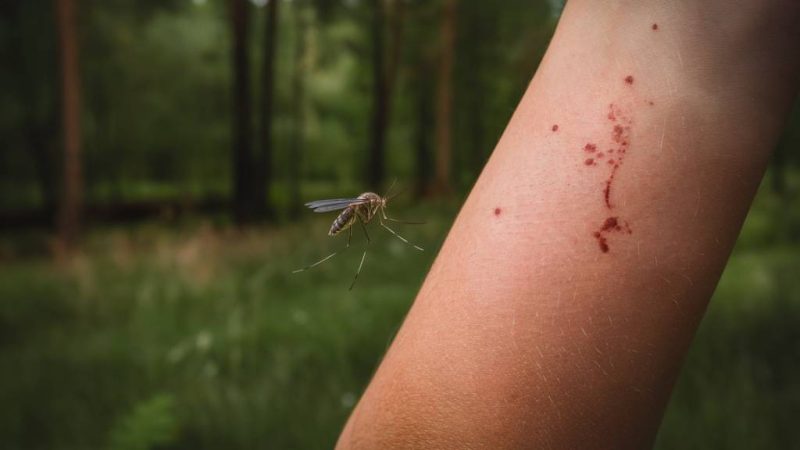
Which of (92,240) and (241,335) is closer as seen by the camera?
(241,335)

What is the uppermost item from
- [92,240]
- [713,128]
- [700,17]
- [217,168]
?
[700,17]

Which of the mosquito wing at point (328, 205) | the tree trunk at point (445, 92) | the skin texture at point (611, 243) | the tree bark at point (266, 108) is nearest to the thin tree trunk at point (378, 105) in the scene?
the tree trunk at point (445, 92)

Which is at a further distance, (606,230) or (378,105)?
(378,105)

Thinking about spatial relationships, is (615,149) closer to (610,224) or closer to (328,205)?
(610,224)

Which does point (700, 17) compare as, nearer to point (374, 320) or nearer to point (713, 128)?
point (713, 128)

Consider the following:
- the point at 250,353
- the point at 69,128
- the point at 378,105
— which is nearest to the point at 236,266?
the point at 250,353

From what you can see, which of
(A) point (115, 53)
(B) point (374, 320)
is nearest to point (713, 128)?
(B) point (374, 320)
